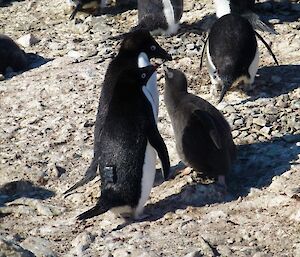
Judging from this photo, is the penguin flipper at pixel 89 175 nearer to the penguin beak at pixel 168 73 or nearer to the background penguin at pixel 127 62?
the background penguin at pixel 127 62

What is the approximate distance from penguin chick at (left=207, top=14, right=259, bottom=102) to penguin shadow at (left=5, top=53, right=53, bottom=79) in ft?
4.79

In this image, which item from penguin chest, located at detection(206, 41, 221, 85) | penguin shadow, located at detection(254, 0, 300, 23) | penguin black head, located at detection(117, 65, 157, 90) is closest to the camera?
penguin black head, located at detection(117, 65, 157, 90)

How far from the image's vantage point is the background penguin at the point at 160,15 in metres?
5.91

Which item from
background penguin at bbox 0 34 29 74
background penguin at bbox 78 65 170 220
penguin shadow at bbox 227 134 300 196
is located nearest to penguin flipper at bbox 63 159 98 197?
background penguin at bbox 78 65 170 220

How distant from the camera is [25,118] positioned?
16.1 feet

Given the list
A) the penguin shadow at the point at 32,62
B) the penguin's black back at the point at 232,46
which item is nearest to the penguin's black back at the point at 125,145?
the penguin's black back at the point at 232,46

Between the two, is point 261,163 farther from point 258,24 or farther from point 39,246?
point 258,24

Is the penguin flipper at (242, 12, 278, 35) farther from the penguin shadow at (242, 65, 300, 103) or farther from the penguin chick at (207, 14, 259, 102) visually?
the penguin chick at (207, 14, 259, 102)

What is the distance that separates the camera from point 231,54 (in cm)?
470

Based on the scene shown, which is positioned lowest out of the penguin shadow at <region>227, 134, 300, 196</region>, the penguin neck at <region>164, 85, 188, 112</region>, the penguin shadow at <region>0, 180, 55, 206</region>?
the penguin shadow at <region>227, 134, 300, 196</region>

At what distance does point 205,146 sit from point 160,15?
2.50 metres

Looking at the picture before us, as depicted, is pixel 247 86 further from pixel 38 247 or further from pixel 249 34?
pixel 38 247

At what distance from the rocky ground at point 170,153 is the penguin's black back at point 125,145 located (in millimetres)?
168

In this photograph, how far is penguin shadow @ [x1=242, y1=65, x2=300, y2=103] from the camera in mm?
4805
